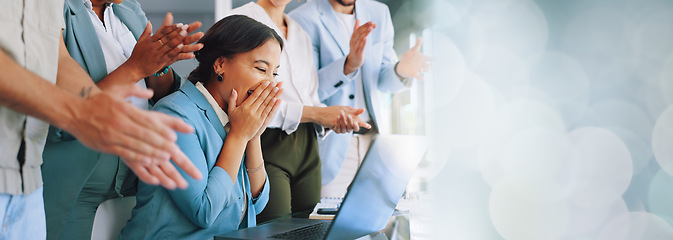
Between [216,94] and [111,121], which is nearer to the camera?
[111,121]

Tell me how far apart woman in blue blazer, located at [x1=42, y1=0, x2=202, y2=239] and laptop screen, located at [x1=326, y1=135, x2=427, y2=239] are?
50cm

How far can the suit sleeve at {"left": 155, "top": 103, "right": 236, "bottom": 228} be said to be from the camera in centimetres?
94

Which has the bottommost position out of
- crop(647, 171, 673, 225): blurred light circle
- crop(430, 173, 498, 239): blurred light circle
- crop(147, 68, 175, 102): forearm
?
crop(430, 173, 498, 239): blurred light circle

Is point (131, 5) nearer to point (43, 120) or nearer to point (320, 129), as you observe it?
point (320, 129)

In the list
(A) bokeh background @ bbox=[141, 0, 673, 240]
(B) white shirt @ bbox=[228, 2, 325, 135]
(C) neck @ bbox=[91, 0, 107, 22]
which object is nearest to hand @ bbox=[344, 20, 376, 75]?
(B) white shirt @ bbox=[228, 2, 325, 135]

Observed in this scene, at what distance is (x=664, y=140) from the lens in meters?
1.76

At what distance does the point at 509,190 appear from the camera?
2.35m

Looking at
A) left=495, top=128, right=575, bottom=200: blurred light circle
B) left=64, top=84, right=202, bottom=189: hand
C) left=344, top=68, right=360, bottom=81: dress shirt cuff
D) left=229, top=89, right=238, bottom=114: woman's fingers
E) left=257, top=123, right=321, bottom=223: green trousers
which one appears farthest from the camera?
left=495, top=128, right=575, bottom=200: blurred light circle

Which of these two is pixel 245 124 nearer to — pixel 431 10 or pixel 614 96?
pixel 614 96

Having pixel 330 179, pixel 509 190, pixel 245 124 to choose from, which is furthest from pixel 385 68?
pixel 245 124

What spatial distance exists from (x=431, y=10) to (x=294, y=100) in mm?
2026

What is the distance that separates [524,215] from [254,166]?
5.16 feet

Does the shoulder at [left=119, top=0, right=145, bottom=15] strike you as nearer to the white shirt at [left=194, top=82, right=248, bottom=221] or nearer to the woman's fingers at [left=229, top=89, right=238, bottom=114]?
the white shirt at [left=194, top=82, right=248, bottom=221]

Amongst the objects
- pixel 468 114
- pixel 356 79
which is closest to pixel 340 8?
pixel 356 79
